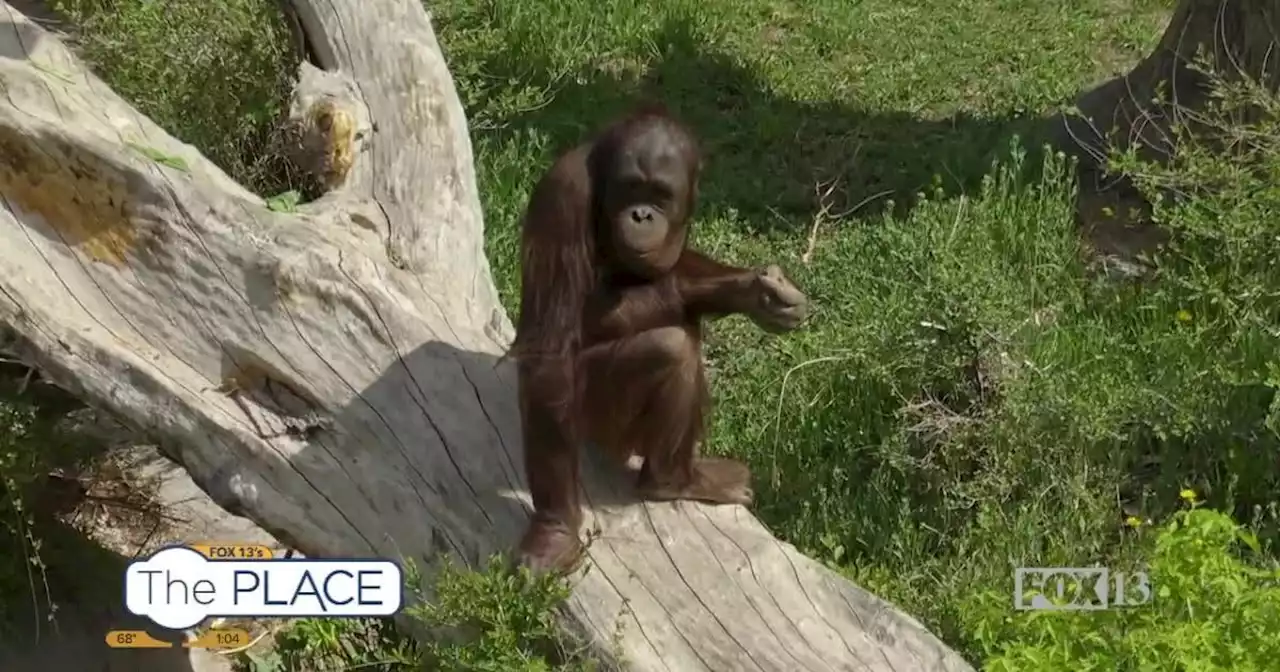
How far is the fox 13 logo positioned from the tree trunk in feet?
6.63

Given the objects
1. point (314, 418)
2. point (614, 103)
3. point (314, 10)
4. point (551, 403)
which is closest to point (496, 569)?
point (551, 403)

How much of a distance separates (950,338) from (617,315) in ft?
4.69

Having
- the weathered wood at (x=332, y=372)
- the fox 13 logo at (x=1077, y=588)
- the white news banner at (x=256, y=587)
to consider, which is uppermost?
the weathered wood at (x=332, y=372)

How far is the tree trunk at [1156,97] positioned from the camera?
5637mm

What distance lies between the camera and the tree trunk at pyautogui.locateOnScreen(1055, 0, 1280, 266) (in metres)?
5.64

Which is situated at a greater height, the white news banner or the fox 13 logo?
the white news banner

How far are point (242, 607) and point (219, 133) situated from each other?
8.18 ft

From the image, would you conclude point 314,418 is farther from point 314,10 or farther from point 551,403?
point 314,10

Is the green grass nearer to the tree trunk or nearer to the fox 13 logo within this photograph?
the fox 13 logo

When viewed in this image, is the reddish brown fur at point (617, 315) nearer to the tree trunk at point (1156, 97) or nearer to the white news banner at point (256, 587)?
the white news banner at point (256, 587)

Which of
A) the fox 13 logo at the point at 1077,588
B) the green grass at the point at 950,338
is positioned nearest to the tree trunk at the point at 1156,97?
the green grass at the point at 950,338

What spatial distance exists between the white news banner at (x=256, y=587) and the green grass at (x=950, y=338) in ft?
1.48

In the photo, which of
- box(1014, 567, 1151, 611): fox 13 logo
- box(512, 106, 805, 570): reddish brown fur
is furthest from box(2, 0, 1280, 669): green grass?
box(512, 106, 805, 570): reddish brown fur

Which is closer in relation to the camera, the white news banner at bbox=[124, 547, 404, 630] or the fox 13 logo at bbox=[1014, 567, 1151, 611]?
the white news banner at bbox=[124, 547, 404, 630]
